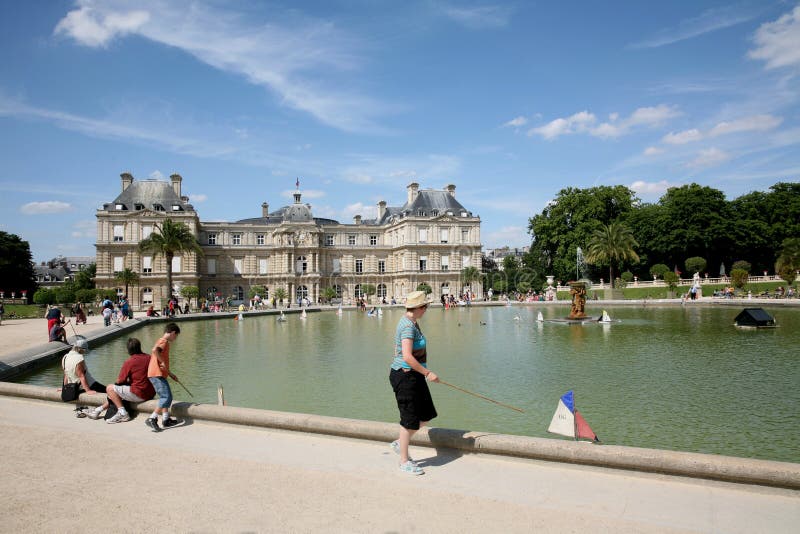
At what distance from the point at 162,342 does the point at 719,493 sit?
273 inches

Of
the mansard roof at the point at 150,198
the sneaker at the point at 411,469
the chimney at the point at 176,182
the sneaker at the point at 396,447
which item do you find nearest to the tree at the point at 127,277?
the mansard roof at the point at 150,198

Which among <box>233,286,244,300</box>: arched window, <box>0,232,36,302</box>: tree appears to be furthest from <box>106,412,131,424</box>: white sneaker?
<box>0,232,36,302</box>: tree

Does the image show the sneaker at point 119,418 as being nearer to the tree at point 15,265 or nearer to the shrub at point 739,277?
the shrub at point 739,277

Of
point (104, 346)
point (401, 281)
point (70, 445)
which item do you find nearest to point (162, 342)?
point (70, 445)

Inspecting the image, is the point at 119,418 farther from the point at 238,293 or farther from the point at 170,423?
the point at 238,293

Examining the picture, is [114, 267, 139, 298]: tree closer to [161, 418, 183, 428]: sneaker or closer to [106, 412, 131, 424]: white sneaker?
[106, 412, 131, 424]: white sneaker

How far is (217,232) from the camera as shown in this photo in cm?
6606

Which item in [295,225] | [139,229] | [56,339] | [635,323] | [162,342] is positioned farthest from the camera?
[295,225]

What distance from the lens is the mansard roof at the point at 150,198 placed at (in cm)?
5791

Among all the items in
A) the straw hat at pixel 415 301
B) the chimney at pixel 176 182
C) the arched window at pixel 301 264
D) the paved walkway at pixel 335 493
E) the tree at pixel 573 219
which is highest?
the chimney at pixel 176 182

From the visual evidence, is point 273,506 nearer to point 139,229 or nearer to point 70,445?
point 70,445

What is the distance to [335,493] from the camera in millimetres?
4980

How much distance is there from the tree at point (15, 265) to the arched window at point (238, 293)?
25.7m

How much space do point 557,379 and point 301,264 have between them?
56.7 m
